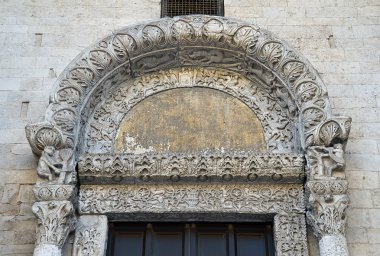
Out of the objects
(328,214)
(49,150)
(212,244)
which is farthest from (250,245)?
(49,150)

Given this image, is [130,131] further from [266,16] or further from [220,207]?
[266,16]

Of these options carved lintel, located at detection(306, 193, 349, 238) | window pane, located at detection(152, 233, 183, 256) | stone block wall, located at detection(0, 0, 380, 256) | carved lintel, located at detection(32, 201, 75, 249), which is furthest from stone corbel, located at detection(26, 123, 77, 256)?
carved lintel, located at detection(306, 193, 349, 238)

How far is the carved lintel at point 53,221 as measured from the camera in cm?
674

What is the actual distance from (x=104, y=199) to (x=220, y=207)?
4.58ft

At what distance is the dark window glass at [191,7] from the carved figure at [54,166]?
2916 mm

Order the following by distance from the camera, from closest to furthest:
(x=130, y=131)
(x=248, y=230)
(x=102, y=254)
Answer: (x=102, y=254), (x=248, y=230), (x=130, y=131)

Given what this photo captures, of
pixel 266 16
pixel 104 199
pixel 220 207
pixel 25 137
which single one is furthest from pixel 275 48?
pixel 25 137

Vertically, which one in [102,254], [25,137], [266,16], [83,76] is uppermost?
[266,16]

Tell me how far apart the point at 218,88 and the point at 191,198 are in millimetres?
1750

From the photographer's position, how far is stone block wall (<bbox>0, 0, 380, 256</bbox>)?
24.1 feet

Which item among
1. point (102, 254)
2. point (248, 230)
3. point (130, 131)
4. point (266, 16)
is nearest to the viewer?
point (102, 254)

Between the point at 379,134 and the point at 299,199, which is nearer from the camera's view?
the point at 299,199

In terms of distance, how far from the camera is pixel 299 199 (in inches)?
290

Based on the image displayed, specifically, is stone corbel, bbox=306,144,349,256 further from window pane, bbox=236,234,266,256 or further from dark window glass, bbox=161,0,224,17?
dark window glass, bbox=161,0,224,17
